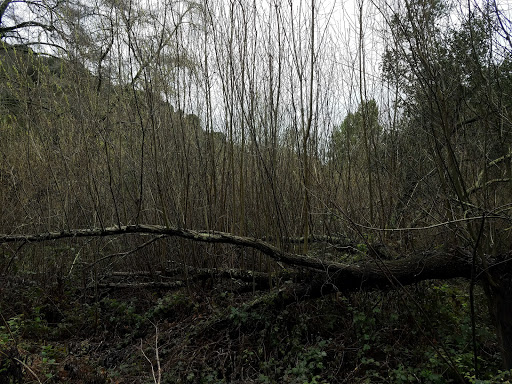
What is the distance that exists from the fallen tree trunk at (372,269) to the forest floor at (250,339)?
22cm

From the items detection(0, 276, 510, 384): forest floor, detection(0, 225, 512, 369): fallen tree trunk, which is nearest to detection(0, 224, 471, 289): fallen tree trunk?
detection(0, 225, 512, 369): fallen tree trunk

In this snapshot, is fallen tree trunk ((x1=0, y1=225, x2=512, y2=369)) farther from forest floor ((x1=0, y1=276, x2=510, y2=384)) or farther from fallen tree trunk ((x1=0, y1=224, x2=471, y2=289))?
forest floor ((x1=0, y1=276, x2=510, y2=384))

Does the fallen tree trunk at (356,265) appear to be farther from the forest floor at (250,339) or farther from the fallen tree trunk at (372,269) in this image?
the forest floor at (250,339)

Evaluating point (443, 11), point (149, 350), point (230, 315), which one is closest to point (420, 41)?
point (443, 11)

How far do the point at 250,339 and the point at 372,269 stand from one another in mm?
1097

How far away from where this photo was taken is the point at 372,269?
3.10 m

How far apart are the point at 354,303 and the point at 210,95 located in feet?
7.21

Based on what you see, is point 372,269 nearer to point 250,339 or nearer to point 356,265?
point 356,265

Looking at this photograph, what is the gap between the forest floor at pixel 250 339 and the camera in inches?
113

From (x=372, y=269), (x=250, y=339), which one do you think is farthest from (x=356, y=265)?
(x=250, y=339)

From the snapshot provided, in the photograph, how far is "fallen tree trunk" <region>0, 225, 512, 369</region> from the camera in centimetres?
257

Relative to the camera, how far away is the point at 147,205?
4.49m

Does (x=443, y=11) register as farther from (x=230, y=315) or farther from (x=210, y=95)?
(x=230, y=315)

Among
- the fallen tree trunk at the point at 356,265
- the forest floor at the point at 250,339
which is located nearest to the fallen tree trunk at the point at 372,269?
the fallen tree trunk at the point at 356,265
